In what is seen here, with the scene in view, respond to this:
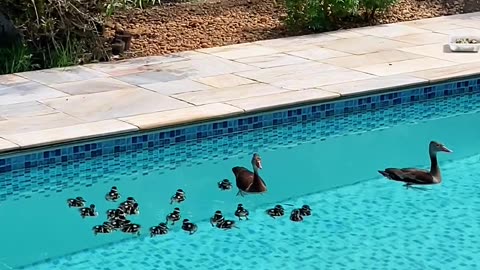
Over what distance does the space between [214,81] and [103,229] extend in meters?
2.20

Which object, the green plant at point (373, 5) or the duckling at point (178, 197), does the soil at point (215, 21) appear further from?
the duckling at point (178, 197)

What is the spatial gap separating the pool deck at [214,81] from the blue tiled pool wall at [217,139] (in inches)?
3.5

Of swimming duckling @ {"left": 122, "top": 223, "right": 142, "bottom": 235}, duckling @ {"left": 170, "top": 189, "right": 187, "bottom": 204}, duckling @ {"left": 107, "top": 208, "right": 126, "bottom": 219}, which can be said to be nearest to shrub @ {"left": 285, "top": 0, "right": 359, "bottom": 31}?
duckling @ {"left": 170, "top": 189, "right": 187, "bottom": 204}

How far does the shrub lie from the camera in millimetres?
8844

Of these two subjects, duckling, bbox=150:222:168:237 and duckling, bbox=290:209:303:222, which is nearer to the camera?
duckling, bbox=150:222:168:237

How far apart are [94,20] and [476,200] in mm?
3378

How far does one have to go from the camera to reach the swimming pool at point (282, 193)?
5238mm

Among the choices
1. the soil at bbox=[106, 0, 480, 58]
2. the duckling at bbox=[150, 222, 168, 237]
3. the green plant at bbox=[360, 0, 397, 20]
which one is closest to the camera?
the duckling at bbox=[150, 222, 168, 237]

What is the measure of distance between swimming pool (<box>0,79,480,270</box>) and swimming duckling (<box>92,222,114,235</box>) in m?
0.05

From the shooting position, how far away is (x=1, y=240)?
5.46m

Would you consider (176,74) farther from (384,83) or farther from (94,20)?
(384,83)

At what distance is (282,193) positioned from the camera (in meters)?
6.07

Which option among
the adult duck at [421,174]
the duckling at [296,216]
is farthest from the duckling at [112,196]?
the adult duck at [421,174]

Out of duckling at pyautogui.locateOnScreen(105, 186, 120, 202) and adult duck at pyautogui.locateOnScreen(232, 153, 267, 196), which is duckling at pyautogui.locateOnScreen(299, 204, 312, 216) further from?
duckling at pyautogui.locateOnScreen(105, 186, 120, 202)
